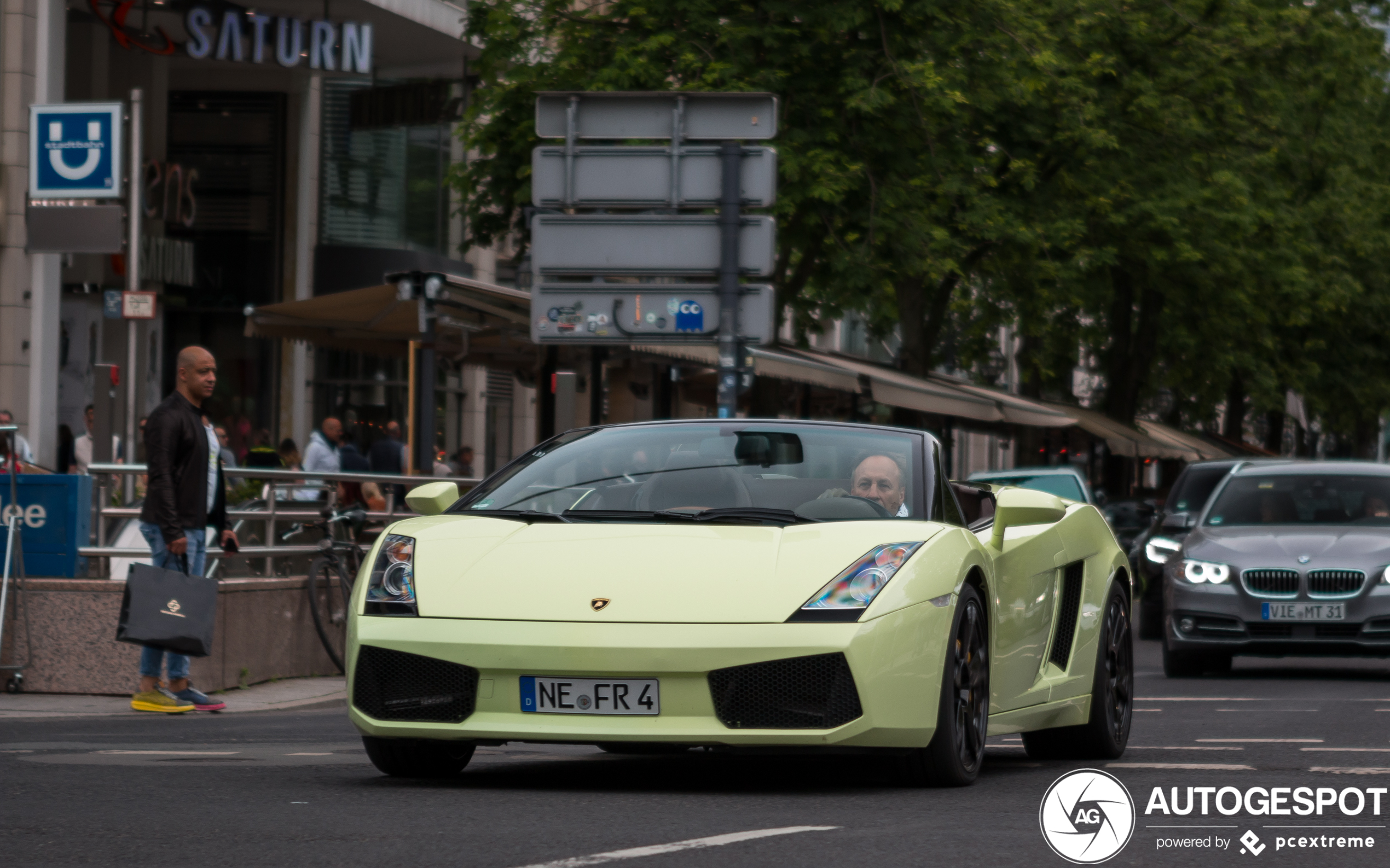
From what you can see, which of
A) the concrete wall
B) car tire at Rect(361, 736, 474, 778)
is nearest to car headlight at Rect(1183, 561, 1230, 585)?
the concrete wall

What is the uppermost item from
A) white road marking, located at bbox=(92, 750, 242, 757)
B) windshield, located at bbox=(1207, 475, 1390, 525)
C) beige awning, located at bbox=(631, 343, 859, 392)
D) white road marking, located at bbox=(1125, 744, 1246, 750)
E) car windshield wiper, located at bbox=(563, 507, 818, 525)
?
beige awning, located at bbox=(631, 343, 859, 392)

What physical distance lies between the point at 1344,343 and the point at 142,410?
2438cm

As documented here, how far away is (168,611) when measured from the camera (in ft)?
37.4

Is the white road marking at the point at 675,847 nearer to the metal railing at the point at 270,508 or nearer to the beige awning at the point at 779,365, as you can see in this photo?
the metal railing at the point at 270,508

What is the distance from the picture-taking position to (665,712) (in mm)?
6934

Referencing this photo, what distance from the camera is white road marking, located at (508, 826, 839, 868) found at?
217 inches

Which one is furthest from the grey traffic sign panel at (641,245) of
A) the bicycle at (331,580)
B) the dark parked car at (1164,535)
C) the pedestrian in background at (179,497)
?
the pedestrian in background at (179,497)

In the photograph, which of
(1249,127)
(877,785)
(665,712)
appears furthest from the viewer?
(1249,127)

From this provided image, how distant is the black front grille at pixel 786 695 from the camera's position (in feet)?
22.8

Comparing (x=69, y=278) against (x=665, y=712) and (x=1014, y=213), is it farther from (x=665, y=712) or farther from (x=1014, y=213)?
(x=665, y=712)

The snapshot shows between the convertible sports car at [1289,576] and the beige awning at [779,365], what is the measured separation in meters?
7.81

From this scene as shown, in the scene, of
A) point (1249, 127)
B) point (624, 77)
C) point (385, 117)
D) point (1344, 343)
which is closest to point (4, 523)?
point (624, 77)

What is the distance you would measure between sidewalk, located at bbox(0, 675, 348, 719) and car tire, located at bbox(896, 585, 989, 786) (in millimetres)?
4647

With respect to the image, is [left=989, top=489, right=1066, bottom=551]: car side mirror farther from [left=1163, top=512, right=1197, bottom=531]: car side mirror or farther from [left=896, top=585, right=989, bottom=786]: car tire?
A: [left=1163, top=512, right=1197, bottom=531]: car side mirror
